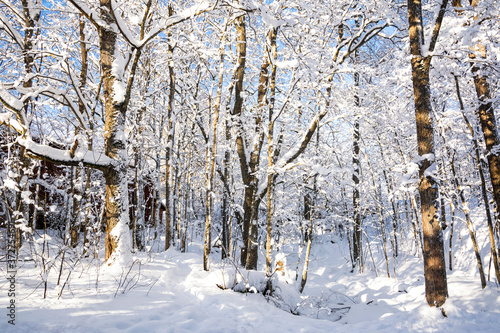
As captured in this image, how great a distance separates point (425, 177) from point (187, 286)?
5.12m

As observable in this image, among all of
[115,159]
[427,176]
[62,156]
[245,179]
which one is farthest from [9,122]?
[427,176]

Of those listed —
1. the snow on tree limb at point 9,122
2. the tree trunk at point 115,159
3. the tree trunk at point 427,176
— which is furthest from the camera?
the tree trunk at point 427,176

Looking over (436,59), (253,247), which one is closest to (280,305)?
(253,247)

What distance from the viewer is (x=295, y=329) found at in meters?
3.38

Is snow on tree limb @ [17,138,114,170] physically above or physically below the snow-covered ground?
above

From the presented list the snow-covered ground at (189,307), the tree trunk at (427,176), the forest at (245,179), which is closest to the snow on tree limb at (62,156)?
the forest at (245,179)

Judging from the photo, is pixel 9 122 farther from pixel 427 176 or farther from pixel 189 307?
pixel 427 176

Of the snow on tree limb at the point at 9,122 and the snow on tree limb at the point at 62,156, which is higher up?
the snow on tree limb at the point at 9,122

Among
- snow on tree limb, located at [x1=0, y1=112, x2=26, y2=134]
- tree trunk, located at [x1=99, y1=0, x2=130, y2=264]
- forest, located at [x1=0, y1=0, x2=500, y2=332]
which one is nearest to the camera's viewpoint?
forest, located at [x1=0, y1=0, x2=500, y2=332]

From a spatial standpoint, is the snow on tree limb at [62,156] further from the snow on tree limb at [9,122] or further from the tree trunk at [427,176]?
the tree trunk at [427,176]

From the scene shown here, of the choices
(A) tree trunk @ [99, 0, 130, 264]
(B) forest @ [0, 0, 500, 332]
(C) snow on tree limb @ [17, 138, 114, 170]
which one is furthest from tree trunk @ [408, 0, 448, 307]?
(C) snow on tree limb @ [17, 138, 114, 170]

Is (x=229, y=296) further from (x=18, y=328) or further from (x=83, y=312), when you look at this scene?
(x=18, y=328)

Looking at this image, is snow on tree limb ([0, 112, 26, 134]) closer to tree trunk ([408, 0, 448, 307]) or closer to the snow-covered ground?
the snow-covered ground

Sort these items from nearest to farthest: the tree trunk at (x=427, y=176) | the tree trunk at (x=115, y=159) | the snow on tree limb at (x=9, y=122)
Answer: the snow on tree limb at (x=9, y=122), the tree trunk at (x=115, y=159), the tree trunk at (x=427, y=176)
